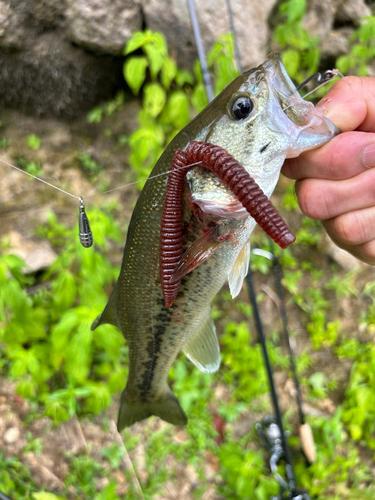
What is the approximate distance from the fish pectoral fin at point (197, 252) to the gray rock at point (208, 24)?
9.27 ft

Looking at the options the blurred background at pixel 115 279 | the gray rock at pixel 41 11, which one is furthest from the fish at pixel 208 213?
the gray rock at pixel 41 11

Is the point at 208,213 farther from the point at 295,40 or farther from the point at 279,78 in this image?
the point at 295,40

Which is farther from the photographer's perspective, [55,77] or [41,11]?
[55,77]

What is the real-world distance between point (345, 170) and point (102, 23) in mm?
3062

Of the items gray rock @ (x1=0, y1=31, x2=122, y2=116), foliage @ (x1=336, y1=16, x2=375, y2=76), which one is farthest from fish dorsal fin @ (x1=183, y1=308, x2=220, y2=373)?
gray rock @ (x1=0, y1=31, x2=122, y2=116)

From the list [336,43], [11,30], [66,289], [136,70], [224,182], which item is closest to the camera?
[224,182]

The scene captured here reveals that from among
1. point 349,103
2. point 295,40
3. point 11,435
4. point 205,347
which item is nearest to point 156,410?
point 205,347

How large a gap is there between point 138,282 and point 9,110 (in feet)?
10.0

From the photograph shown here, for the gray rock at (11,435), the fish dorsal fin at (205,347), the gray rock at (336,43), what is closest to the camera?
the fish dorsal fin at (205,347)

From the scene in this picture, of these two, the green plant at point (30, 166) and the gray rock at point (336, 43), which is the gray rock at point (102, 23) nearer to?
the green plant at point (30, 166)

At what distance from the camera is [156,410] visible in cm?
196

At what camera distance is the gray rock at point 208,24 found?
326 centimetres

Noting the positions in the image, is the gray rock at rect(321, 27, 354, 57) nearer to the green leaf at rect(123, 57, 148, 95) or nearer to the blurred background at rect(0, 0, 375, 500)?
the blurred background at rect(0, 0, 375, 500)

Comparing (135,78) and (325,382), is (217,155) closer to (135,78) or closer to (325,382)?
(135,78)
